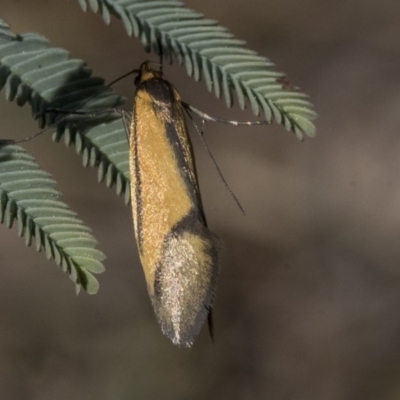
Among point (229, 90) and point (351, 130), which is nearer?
point (229, 90)

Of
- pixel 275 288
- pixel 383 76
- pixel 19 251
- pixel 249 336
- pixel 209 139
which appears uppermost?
pixel 383 76

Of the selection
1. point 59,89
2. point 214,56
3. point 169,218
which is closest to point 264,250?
point 169,218

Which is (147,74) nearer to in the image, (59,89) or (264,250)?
(59,89)

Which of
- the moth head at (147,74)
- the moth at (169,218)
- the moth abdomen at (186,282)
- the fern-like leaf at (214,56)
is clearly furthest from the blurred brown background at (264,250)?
the fern-like leaf at (214,56)

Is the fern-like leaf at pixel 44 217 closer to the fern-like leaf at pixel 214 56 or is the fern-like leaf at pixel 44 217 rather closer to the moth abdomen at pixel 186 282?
the moth abdomen at pixel 186 282

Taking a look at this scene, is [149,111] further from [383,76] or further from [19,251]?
[383,76]

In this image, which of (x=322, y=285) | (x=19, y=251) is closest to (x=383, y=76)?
(x=322, y=285)
